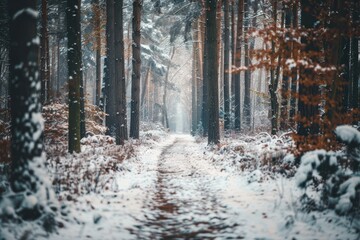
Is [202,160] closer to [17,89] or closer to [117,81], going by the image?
[117,81]

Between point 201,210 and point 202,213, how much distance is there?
164 millimetres

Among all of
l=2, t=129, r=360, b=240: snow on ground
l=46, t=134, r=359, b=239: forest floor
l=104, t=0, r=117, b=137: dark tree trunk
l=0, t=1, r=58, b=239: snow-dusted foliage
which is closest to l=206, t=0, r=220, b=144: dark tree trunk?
l=104, t=0, r=117, b=137: dark tree trunk

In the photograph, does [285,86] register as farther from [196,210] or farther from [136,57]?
[196,210]

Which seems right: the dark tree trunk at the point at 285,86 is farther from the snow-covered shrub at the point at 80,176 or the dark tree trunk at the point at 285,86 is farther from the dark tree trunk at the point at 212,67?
the snow-covered shrub at the point at 80,176

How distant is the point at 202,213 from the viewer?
5328 mm

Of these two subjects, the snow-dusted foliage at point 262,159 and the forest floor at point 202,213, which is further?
the snow-dusted foliage at point 262,159

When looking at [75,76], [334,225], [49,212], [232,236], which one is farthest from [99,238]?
[75,76]

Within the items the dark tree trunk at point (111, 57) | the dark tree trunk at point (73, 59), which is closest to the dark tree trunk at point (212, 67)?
the dark tree trunk at point (111, 57)

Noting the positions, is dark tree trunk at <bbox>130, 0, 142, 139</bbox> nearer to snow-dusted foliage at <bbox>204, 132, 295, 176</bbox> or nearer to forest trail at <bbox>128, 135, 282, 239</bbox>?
snow-dusted foliage at <bbox>204, 132, 295, 176</bbox>

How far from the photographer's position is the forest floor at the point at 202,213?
423 centimetres

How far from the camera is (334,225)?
420 centimetres

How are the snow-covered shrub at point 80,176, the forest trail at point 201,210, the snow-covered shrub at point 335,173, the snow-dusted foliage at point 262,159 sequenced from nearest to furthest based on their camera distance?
the snow-covered shrub at point 335,173, the forest trail at point 201,210, the snow-covered shrub at point 80,176, the snow-dusted foliage at point 262,159

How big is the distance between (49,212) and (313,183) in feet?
16.1

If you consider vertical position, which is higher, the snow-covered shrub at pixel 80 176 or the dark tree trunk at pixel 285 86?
the dark tree trunk at pixel 285 86
